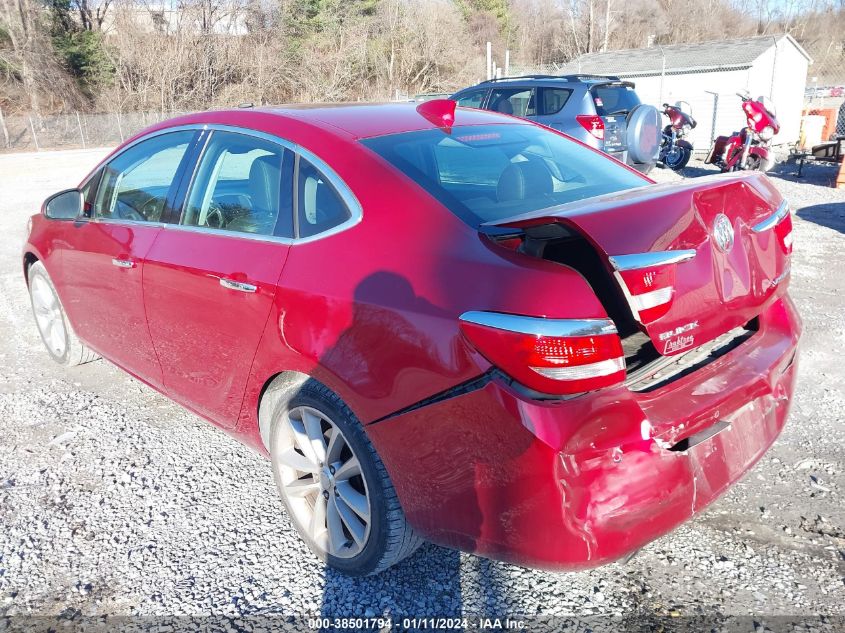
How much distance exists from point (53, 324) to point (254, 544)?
279 cm

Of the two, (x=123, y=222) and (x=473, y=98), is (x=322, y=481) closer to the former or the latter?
(x=123, y=222)

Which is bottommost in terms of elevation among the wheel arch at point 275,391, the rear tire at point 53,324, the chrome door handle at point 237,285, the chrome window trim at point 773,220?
the rear tire at point 53,324

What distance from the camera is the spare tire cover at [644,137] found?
26.0 feet

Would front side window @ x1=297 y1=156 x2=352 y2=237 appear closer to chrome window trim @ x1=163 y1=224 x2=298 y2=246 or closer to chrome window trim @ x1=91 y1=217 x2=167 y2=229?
chrome window trim @ x1=163 y1=224 x2=298 y2=246

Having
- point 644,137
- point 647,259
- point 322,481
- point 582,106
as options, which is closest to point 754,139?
point 582,106

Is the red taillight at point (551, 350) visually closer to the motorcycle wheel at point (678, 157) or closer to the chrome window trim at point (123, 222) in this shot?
the chrome window trim at point (123, 222)

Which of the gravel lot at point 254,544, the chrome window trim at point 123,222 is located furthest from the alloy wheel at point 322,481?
the chrome window trim at point 123,222

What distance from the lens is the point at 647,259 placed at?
2.01 meters

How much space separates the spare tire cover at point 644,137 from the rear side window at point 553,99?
2199 mm

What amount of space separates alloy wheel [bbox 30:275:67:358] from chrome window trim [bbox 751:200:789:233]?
4125 mm

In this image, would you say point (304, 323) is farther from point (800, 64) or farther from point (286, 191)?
point (800, 64)

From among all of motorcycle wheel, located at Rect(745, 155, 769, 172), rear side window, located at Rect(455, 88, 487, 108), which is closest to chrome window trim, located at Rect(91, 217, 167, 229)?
rear side window, located at Rect(455, 88, 487, 108)

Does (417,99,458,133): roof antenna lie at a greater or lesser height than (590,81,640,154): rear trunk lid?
greater

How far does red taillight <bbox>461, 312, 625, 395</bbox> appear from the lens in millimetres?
1919
